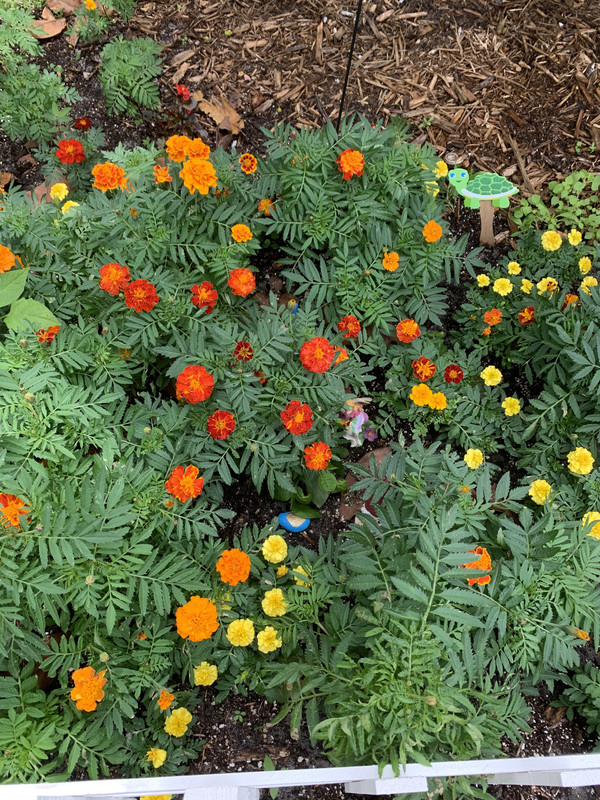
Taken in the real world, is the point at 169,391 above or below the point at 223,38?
below

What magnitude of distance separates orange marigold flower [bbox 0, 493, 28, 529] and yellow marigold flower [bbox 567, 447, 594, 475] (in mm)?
2094

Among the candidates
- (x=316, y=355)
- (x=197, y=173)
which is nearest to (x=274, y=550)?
(x=316, y=355)

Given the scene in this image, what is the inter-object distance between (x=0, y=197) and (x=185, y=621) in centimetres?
228

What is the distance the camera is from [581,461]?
238 centimetres

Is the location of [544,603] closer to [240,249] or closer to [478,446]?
[478,446]

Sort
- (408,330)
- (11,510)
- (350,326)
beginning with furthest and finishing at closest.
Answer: (408,330) < (350,326) < (11,510)

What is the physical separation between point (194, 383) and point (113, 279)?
535 mm

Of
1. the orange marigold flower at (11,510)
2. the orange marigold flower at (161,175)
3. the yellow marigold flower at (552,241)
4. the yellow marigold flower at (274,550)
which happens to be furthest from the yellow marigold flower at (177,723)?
the yellow marigold flower at (552,241)

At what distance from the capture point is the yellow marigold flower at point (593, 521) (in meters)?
2.15

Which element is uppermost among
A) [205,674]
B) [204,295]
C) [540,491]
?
[204,295]

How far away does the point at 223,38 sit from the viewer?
3740 mm

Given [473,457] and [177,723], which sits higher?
[473,457]

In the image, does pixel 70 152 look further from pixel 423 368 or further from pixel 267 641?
pixel 267 641

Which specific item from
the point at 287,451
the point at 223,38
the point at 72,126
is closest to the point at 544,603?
the point at 287,451
